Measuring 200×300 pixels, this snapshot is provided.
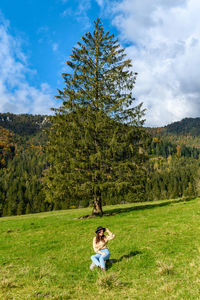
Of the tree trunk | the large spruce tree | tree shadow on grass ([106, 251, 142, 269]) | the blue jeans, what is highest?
the large spruce tree

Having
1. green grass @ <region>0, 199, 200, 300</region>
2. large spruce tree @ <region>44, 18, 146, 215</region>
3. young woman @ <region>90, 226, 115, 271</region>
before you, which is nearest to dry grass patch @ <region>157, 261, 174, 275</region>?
green grass @ <region>0, 199, 200, 300</region>

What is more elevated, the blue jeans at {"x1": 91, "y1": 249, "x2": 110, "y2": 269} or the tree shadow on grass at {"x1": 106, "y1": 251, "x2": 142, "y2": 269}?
the blue jeans at {"x1": 91, "y1": 249, "x2": 110, "y2": 269}

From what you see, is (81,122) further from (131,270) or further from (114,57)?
(131,270)

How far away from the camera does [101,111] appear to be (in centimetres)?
2053

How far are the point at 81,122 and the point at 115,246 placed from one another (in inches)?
498

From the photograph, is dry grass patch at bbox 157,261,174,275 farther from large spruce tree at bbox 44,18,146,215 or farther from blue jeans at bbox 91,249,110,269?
large spruce tree at bbox 44,18,146,215

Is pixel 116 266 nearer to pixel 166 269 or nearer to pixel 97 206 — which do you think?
→ pixel 166 269

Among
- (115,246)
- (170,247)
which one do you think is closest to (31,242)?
(115,246)

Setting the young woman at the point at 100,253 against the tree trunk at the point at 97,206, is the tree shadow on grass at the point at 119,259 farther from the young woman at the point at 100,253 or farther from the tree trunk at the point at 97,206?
the tree trunk at the point at 97,206

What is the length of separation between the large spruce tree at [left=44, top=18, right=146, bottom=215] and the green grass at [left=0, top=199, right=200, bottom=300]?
5.99 m

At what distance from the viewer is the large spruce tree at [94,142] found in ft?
64.1

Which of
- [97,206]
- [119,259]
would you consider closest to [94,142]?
[97,206]

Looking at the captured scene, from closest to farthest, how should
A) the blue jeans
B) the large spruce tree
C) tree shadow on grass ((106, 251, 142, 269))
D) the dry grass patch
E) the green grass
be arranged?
the green grass < the dry grass patch < the blue jeans < tree shadow on grass ((106, 251, 142, 269)) < the large spruce tree

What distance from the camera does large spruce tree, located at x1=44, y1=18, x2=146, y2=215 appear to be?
19.5m
